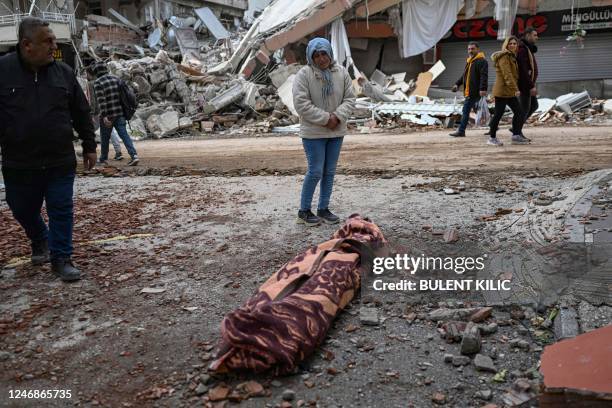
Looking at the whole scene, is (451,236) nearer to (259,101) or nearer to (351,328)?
(351,328)

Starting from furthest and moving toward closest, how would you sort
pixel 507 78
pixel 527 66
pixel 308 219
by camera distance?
pixel 527 66 < pixel 507 78 < pixel 308 219

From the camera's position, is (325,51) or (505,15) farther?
(505,15)

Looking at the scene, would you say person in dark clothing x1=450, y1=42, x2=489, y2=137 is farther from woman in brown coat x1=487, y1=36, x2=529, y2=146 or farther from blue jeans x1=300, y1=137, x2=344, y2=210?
blue jeans x1=300, y1=137, x2=344, y2=210

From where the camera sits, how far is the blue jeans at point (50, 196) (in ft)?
13.7

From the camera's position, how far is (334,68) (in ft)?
17.0

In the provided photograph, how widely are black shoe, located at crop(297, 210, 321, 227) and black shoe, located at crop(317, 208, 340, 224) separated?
7 cm

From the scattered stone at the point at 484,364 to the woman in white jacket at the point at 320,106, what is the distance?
9.00 feet

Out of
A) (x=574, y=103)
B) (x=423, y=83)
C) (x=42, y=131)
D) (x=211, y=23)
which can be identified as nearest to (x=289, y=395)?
(x=42, y=131)

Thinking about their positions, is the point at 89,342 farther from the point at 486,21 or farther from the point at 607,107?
the point at 486,21

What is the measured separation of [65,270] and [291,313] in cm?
228

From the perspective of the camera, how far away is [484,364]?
9.14 ft

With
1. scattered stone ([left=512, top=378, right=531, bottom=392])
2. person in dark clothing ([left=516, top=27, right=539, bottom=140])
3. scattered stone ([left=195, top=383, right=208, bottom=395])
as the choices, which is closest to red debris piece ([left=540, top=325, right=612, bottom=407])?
scattered stone ([left=512, top=378, right=531, bottom=392])

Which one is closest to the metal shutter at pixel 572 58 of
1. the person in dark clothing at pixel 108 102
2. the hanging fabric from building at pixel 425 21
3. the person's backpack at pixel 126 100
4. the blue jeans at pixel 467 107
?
the hanging fabric from building at pixel 425 21

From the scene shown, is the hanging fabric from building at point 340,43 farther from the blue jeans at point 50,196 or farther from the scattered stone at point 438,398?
the scattered stone at point 438,398
